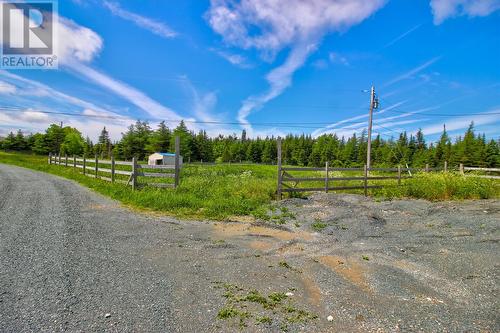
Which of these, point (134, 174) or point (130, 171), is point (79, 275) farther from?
point (130, 171)

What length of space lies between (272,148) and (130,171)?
A: 77.7 meters

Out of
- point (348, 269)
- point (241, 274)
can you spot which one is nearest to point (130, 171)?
point (241, 274)

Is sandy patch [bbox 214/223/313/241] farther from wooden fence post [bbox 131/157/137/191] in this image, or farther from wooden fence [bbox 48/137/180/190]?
wooden fence post [bbox 131/157/137/191]

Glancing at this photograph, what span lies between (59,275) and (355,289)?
416cm

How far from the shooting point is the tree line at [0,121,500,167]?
50.4m

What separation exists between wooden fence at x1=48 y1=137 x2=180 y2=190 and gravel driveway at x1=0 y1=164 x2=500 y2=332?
12.2ft

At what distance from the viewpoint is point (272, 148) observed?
91500 mm

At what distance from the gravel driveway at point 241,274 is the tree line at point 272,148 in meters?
44.0

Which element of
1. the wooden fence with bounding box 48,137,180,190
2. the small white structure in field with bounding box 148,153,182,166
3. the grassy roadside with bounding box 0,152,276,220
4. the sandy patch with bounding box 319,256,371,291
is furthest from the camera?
the small white structure in field with bounding box 148,153,182,166

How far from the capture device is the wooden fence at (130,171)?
37.8 feet

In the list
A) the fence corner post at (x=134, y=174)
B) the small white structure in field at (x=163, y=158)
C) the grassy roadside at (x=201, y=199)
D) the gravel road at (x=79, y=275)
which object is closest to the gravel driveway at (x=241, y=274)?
the gravel road at (x=79, y=275)

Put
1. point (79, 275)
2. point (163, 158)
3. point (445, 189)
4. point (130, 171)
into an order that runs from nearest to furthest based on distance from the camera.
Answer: point (79, 275) < point (445, 189) < point (130, 171) < point (163, 158)

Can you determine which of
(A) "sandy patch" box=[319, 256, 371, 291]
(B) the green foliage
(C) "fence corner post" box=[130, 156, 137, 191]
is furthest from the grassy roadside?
(B) the green foliage

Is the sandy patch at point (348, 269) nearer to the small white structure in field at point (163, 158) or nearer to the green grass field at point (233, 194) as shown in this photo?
the green grass field at point (233, 194)
